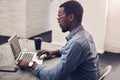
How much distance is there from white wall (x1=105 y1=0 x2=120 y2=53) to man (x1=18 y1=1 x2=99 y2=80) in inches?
122

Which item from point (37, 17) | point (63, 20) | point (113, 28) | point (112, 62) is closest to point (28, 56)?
point (63, 20)

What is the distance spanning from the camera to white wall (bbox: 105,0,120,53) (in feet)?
14.8

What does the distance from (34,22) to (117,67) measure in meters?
2.68

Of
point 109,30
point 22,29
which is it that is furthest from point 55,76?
point 22,29

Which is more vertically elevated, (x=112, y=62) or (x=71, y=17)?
(x=71, y=17)

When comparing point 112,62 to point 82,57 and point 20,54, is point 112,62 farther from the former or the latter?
point 82,57

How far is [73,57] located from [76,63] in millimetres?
48

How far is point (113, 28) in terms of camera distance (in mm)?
4652

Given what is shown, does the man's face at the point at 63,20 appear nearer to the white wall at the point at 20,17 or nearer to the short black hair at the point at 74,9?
the short black hair at the point at 74,9

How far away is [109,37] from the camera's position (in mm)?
4723

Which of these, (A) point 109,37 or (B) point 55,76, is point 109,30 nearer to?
(A) point 109,37

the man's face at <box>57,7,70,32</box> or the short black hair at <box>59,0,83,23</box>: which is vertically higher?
the short black hair at <box>59,0,83,23</box>

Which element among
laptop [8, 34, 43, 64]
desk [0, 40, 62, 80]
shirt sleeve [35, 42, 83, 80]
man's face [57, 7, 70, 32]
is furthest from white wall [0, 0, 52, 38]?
shirt sleeve [35, 42, 83, 80]

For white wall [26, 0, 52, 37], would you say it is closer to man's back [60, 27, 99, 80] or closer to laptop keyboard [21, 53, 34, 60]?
laptop keyboard [21, 53, 34, 60]
